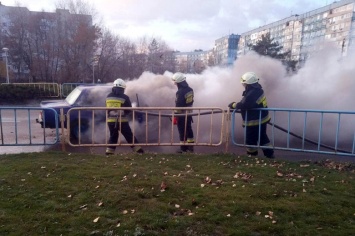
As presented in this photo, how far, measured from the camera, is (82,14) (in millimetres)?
32219

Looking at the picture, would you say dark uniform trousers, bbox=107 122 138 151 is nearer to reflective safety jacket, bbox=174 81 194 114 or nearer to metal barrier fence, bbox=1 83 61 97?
reflective safety jacket, bbox=174 81 194 114

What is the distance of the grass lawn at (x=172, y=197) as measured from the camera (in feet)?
11.1

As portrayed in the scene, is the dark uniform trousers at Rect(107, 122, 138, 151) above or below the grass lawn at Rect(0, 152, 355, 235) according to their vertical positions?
above

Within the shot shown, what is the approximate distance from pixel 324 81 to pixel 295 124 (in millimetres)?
1709

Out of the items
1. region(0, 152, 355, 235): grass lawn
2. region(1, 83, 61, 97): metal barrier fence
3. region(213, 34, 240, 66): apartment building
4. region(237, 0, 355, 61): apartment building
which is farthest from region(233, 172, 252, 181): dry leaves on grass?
region(213, 34, 240, 66): apartment building

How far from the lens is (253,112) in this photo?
21.7ft

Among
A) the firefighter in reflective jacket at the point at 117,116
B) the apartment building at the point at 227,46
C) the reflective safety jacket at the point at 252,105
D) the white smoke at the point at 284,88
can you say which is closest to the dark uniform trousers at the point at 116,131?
the firefighter in reflective jacket at the point at 117,116

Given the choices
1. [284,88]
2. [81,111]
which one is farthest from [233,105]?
[81,111]

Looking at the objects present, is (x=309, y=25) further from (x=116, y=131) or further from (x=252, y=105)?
(x=116, y=131)

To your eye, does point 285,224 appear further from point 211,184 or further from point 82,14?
point 82,14

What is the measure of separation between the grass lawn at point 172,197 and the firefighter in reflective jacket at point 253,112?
0.84 metres

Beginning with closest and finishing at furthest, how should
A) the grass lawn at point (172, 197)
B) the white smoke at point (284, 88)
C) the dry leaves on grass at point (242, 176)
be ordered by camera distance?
the grass lawn at point (172, 197) < the dry leaves on grass at point (242, 176) < the white smoke at point (284, 88)

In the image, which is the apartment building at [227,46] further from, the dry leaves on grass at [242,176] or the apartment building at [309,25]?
the dry leaves on grass at [242,176]

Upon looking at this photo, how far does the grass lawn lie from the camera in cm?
340
